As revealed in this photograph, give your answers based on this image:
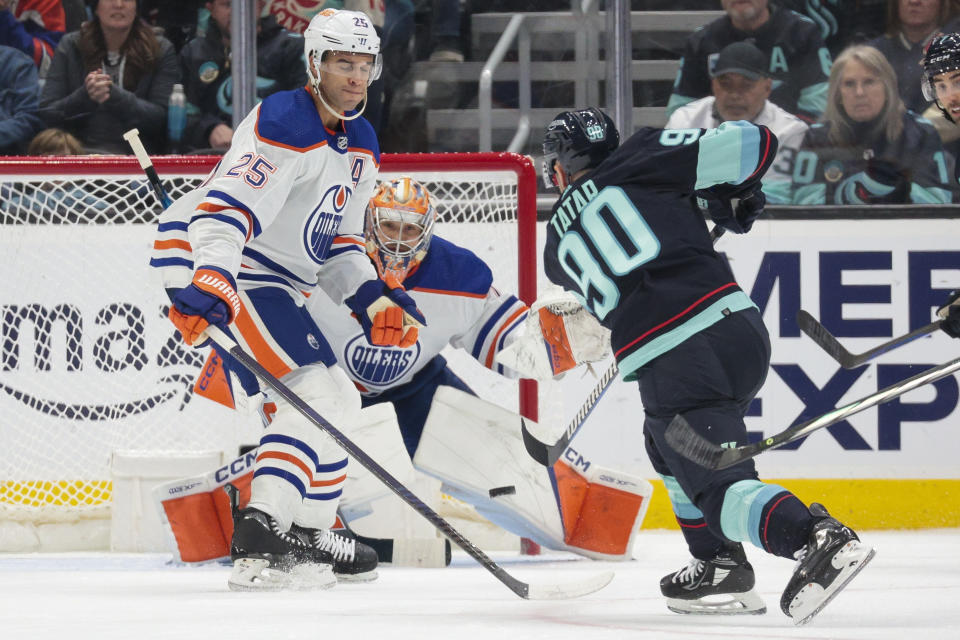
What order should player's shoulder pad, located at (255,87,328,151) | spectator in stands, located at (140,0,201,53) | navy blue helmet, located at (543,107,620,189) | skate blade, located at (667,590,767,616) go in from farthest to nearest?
1. spectator in stands, located at (140,0,201,53)
2. player's shoulder pad, located at (255,87,328,151)
3. navy blue helmet, located at (543,107,620,189)
4. skate blade, located at (667,590,767,616)

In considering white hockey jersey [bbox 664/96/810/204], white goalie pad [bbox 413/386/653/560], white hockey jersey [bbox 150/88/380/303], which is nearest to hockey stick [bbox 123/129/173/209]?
white hockey jersey [bbox 150/88/380/303]

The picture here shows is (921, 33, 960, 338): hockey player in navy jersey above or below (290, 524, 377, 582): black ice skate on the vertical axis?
above

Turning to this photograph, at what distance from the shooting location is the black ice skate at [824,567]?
5.74 ft

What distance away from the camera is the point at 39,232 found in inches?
143

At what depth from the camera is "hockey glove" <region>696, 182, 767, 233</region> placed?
7.68 ft

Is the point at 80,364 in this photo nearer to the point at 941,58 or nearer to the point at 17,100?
the point at 17,100

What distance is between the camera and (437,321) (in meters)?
3.31

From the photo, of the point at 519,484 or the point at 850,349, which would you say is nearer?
the point at 519,484

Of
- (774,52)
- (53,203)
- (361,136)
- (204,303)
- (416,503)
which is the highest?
(774,52)

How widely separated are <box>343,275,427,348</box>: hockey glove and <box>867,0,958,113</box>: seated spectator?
2.07 meters

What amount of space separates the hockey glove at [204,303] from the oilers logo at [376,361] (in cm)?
87

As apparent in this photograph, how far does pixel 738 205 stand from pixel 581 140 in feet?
1.14

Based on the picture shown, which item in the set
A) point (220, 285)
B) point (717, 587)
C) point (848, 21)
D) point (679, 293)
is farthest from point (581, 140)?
point (848, 21)

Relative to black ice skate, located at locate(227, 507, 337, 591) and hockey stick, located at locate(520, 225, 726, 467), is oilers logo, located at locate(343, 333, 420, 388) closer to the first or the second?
hockey stick, located at locate(520, 225, 726, 467)
